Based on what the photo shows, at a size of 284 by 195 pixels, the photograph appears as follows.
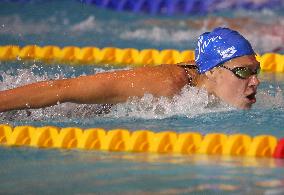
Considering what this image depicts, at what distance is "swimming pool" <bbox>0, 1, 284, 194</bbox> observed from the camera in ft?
13.0

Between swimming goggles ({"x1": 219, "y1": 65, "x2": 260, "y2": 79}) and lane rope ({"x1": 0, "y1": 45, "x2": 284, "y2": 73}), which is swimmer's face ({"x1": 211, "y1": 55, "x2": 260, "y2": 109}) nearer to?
swimming goggles ({"x1": 219, "y1": 65, "x2": 260, "y2": 79})

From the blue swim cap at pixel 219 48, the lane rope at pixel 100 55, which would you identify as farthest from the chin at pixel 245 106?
the lane rope at pixel 100 55

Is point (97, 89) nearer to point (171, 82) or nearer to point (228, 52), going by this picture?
point (171, 82)

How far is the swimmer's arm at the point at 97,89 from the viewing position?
15.6ft

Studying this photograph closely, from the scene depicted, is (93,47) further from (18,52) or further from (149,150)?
(149,150)

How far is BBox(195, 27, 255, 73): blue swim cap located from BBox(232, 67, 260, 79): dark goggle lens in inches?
4.4

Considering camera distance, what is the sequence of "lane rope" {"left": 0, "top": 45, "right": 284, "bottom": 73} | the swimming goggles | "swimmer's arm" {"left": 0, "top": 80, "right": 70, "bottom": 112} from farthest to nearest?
"lane rope" {"left": 0, "top": 45, "right": 284, "bottom": 73}, the swimming goggles, "swimmer's arm" {"left": 0, "top": 80, "right": 70, "bottom": 112}

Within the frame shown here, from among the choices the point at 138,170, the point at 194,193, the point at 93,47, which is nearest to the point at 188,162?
the point at 138,170

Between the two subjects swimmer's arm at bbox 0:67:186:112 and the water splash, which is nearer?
swimmer's arm at bbox 0:67:186:112

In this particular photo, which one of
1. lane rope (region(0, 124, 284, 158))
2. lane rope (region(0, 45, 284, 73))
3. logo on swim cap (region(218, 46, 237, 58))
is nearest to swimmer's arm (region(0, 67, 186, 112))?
lane rope (region(0, 124, 284, 158))

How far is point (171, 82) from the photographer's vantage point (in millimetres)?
5023

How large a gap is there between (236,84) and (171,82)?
0.38m

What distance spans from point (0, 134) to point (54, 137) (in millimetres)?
341

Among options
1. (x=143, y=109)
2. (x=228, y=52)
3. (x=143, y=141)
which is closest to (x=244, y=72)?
(x=228, y=52)
